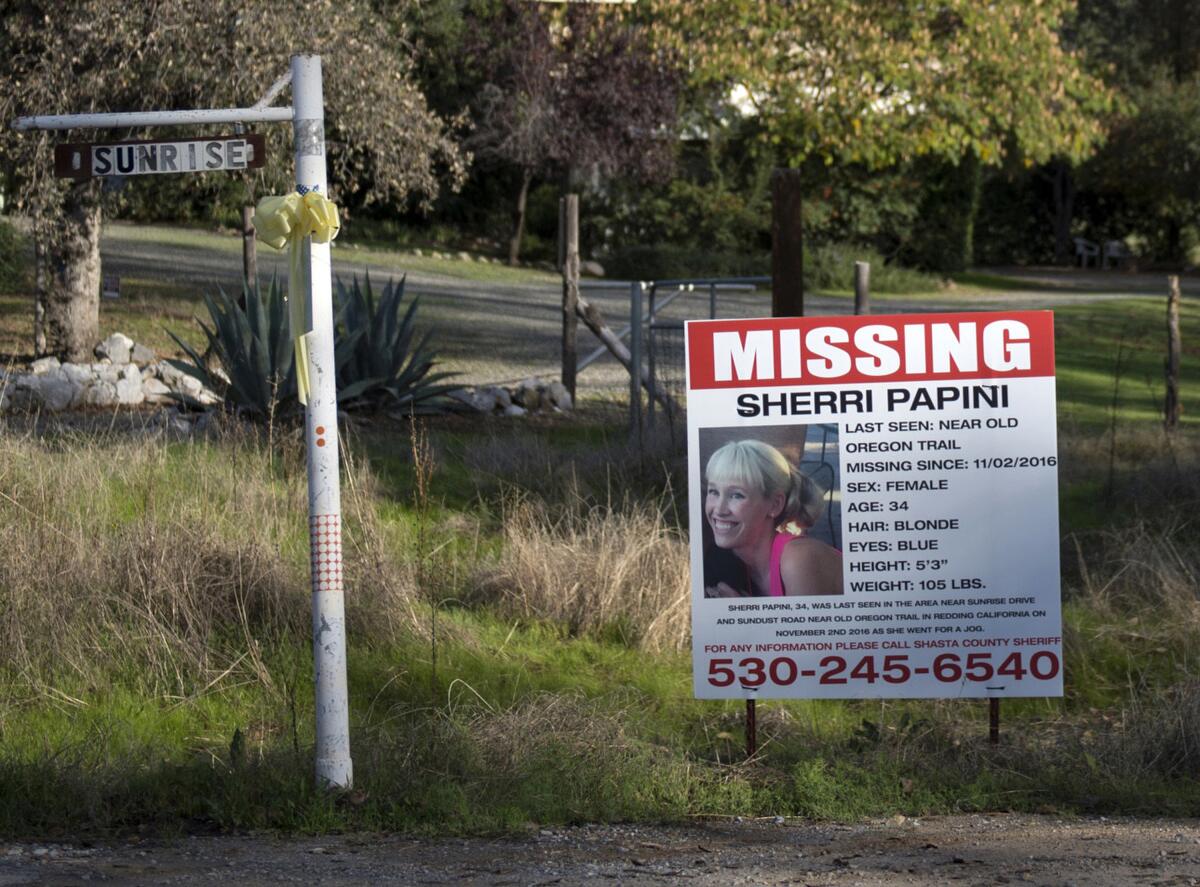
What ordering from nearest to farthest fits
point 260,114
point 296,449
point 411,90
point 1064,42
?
point 260,114, point 296,449, point 411,90, point 1064,42

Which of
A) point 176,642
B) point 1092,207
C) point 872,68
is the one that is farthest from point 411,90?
point 1092,207

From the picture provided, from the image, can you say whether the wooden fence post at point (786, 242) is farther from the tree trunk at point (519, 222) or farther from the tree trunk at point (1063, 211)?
the tree trunk at point (1063, 211)

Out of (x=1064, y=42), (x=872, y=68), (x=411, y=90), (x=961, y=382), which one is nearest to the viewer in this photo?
(x=961, y=382)

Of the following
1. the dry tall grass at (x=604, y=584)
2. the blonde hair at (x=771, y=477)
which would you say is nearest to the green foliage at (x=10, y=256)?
the dry tall grass at (x=604, y=584)

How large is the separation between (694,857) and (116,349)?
11.8 meters

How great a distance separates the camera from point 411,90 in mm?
14516

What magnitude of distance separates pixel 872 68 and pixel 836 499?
11322 millimetres

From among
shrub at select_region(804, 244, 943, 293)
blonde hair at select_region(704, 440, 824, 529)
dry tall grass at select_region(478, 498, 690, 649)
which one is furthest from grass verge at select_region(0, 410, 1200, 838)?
shrub at select_region(804, 244, 943, 293)

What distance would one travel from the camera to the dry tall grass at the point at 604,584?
771cm

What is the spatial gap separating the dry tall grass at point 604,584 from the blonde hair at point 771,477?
1635mm

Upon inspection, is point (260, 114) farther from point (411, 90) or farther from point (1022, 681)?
point (411, 90)

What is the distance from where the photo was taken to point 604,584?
7.79 metres

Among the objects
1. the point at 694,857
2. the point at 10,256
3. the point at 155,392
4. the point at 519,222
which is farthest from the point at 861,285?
the point at 519,222

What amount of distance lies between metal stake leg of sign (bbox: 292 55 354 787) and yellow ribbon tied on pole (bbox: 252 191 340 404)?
26 mm
